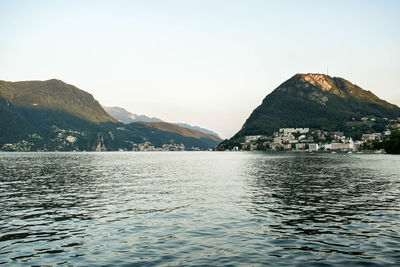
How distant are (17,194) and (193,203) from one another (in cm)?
2607

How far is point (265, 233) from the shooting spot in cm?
2452

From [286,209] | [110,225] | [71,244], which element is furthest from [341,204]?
[71,244]

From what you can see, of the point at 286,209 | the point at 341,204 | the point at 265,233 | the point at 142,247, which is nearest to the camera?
the point at 142,247

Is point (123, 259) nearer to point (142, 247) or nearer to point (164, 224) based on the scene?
point (142, 247)

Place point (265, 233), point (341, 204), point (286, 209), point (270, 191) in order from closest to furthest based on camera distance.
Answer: point (265, 233), point (286, 209), point (341, 204), point (270, 191)

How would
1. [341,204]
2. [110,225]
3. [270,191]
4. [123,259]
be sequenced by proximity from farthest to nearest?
[270,191] → [341,204] → [110,225] → [123,259]

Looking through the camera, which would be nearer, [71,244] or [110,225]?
[71,244]

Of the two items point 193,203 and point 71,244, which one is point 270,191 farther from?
point 71,244

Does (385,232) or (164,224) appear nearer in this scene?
(385,232)

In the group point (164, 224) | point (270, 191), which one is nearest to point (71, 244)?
point (164, 224)

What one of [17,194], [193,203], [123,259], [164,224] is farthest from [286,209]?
[17,194]

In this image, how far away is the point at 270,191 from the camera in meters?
49.7

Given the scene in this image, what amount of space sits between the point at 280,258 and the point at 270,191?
31.5 m

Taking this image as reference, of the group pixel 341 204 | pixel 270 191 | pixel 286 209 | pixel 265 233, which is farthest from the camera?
pixel 270 191
